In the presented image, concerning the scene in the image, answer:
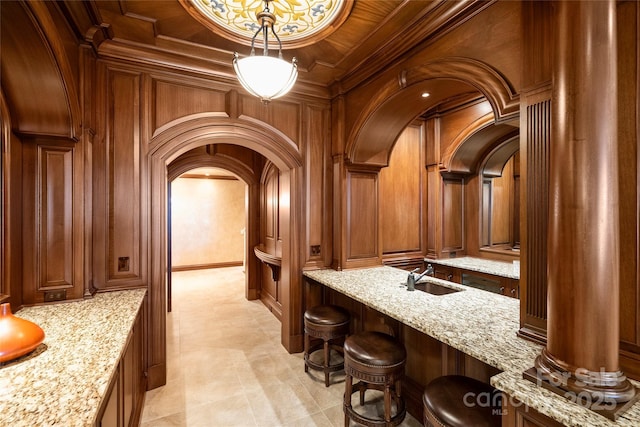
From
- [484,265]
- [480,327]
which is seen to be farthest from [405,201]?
[480,327]

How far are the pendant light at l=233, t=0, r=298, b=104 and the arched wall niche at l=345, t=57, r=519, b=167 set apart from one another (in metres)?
1.14

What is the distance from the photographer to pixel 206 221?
29.9 feet

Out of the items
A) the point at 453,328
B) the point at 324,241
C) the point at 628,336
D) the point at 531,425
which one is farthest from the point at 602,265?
the point at 324,241

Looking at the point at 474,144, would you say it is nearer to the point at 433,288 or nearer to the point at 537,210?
the point at 433,288

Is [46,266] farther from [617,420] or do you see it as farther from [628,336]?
[628,336]

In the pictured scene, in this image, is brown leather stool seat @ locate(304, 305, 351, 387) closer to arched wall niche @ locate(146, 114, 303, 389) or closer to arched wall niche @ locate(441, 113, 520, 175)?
arched wall niche @ locate(146, 114, 303, 389)

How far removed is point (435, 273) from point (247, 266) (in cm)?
346

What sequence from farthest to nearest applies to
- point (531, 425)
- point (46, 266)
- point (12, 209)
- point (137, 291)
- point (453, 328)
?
point (137, 291) → point (46, 266) → point (12, 209) → point (453, 328) → point (531, 425)

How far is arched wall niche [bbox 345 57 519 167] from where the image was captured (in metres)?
1.89

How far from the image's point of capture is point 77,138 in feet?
7.74

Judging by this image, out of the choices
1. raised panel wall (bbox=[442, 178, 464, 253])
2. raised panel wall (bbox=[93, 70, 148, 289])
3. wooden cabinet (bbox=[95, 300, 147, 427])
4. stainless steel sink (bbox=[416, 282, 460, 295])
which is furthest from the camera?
raised panel wall (bbox=[442, 178, 464, 253])

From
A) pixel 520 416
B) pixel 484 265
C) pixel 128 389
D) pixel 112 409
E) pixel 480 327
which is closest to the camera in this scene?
pixel 520 416

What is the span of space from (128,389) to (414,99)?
3.40 metres

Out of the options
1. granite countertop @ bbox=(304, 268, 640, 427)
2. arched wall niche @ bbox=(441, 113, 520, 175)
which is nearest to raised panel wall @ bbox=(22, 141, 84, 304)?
granite countertop @ bbox=(304, 268, 640, 427)
